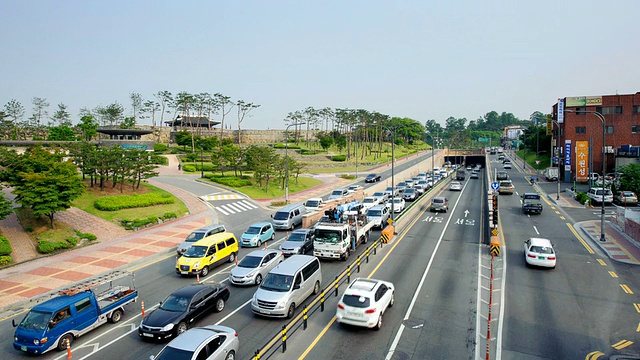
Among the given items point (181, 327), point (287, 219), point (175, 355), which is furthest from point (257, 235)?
point (175, 355)

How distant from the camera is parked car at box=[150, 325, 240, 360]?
36.3 feet

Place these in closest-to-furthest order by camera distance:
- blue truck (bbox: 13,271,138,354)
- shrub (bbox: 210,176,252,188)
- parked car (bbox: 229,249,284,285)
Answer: blue truck (bbox: 13,271,138,354) → parked car (bbox: 229,249,284,285) → shrub (bbox: 210,176,252,188)

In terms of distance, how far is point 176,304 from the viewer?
50.0 ft

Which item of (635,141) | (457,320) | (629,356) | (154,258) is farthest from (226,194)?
(635,141)

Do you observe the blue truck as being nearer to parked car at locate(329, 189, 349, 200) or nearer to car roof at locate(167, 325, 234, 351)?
car roof at locate(167, 325, 234, 351)

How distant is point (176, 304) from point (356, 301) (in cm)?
680

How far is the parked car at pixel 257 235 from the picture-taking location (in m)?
28.4

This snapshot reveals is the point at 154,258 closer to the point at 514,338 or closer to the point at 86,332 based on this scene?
the point at 86,332

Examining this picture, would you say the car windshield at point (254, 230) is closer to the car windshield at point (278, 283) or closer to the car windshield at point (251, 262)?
the car windshield at point (251, 262)

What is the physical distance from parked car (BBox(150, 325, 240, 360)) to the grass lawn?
26.5 meters

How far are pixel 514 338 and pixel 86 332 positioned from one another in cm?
1589

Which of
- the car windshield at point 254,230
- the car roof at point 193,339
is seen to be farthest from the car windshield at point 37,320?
the car windshield at point 254,230

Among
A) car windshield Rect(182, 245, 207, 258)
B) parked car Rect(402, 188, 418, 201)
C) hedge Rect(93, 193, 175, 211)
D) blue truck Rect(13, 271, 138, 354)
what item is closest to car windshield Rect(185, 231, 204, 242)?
car windshield Rect(182, 245, 207, 258)

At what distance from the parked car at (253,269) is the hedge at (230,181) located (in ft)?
116
